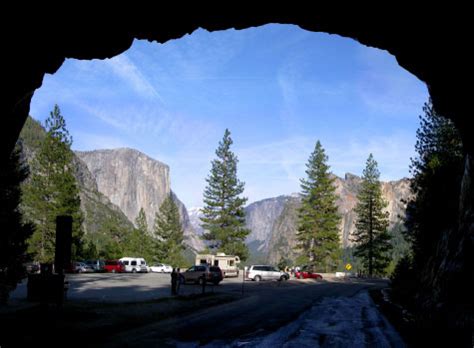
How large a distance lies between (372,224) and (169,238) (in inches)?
1748

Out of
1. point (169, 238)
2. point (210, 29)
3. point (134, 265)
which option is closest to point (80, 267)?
point (134, 265)

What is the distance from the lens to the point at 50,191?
5709cm

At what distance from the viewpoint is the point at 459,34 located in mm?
8961

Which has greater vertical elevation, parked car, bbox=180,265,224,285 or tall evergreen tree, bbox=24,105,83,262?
tall evergreen tree, bbox=24,105,83,262

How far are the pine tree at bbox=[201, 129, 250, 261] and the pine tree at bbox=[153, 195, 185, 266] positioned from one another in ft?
67.0

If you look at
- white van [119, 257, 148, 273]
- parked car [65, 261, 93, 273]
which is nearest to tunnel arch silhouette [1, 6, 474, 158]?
parked car [65, 261, 93, 273]

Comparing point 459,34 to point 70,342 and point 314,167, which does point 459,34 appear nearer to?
point 70,342

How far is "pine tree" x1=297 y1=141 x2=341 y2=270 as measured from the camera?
2928 inches

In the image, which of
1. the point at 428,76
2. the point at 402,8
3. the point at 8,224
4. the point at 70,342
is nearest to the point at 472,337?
the point at 428,76

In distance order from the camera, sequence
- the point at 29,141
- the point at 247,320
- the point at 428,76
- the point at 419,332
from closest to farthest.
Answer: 1. the point at 428,76
2. the point at 419,332
3. the point at 247,320
4. the point at 29,141

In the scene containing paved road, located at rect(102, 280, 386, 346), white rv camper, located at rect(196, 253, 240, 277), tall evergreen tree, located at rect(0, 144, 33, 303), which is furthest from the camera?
white rv camper, located at rect(196, 253, 240, 277)

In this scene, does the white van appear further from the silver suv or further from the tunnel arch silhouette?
the tunnel arch silhouette

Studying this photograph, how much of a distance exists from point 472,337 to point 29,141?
215m

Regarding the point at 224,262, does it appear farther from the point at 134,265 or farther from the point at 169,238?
the point at 169,238
